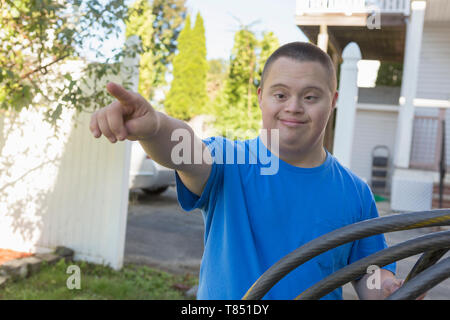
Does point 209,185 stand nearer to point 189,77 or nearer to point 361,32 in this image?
point 361,32

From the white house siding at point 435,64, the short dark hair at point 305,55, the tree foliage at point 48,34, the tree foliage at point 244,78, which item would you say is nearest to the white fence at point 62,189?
the tree foliage at point 48,34

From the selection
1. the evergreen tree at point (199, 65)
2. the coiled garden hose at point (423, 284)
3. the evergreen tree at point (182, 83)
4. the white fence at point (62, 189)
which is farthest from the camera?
the evergreen tree at point (199, 65)

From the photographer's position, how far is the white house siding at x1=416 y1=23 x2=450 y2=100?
946cm

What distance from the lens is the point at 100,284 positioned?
4.12 meters

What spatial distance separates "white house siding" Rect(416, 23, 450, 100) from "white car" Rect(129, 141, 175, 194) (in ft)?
19.2

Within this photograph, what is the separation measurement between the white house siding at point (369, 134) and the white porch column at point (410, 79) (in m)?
3.97

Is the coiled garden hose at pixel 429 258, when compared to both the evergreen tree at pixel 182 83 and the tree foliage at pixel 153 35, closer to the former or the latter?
the tree foliage at pixel 153 35

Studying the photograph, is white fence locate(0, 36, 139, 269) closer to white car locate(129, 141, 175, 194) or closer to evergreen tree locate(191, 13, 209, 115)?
white car locate(129, 141, 175, 194)

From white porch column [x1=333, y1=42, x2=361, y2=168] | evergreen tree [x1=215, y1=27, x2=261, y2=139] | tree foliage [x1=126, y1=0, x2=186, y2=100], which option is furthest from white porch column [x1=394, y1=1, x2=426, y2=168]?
tree foliage [x1=126, y1=0, x2=186, y2=100]

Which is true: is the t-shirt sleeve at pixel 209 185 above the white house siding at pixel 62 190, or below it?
above

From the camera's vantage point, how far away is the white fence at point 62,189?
4.77 meters

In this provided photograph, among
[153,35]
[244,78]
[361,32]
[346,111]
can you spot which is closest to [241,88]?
[244,78]
